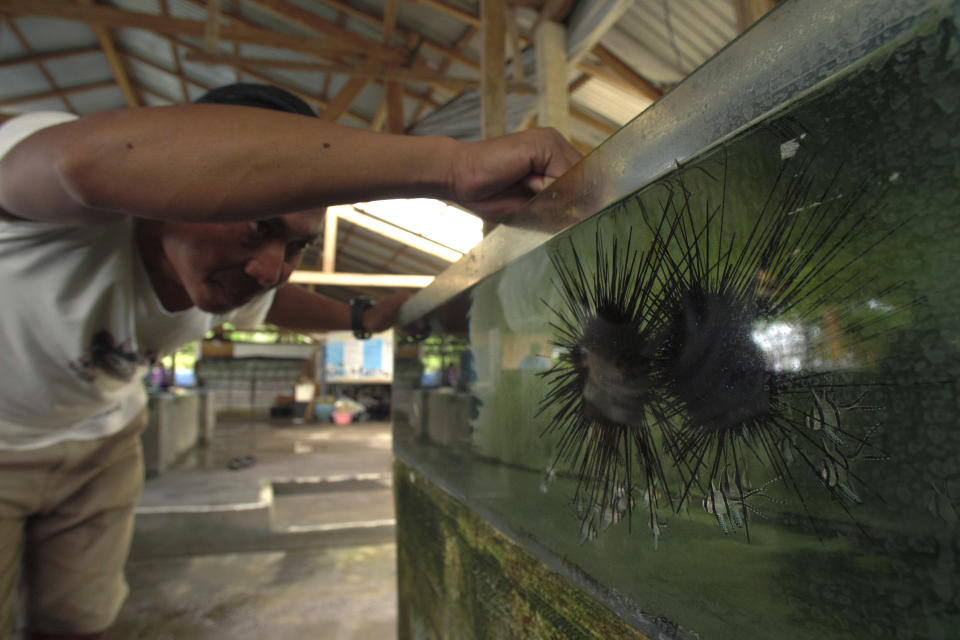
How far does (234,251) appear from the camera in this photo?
3.34 feet

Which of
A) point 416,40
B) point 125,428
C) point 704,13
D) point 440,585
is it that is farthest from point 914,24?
point 416,40

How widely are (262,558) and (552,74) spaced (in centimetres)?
335

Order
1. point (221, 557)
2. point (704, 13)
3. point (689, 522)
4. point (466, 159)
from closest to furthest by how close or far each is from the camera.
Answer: point (689, 522) < point (466, 159) < point (704, 13) < point (221, 557)

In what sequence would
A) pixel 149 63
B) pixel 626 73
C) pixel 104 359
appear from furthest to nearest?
1. pixel 149 63
2. pixel 626 73
3. pixel 104 359

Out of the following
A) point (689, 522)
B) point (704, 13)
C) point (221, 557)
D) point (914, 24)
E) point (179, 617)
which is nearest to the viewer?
point (914, 24)

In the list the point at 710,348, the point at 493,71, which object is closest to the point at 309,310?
the point at 493,71

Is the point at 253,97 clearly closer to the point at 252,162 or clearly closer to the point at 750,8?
the point at 252,162

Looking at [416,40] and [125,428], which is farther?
[416,40]

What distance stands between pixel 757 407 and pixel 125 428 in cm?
189

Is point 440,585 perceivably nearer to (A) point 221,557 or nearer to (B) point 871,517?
(B) point 871,517

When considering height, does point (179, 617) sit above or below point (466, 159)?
below

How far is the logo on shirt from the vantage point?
122cm

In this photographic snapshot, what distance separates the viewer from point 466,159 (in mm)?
583

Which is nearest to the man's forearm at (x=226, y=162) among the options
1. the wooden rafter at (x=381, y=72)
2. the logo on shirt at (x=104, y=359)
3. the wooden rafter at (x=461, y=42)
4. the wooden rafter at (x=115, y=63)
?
the logo on shirt at (x=104, y=359)
